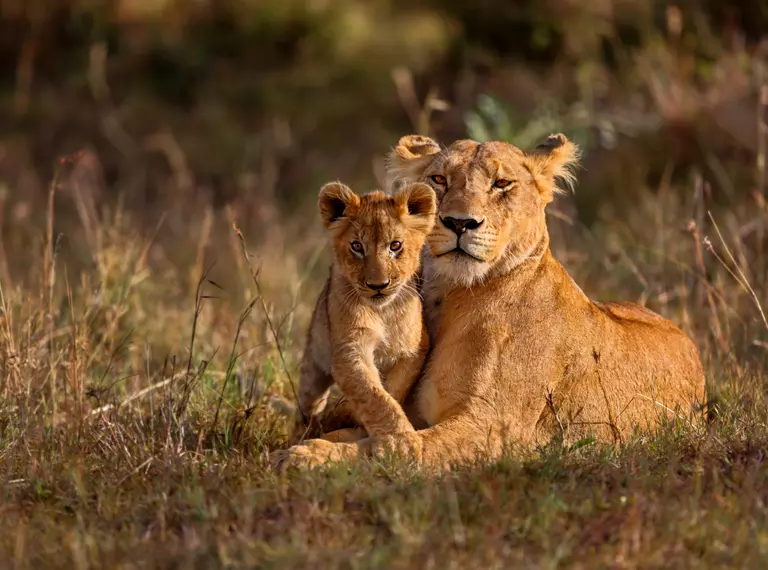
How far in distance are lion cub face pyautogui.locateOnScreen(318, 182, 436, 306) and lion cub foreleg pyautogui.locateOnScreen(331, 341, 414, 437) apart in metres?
0.24

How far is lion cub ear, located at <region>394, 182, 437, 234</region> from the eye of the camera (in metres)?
5.28

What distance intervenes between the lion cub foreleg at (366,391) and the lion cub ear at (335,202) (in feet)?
1.97

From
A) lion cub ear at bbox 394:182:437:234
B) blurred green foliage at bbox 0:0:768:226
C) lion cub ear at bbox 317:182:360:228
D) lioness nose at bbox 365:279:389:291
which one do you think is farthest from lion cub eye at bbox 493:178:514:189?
blurred green foliage at bbox 0:0:768:226

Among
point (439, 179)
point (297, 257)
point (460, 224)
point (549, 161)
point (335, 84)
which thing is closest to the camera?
point (460, 224)

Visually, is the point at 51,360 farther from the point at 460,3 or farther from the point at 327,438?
the point at 460,3

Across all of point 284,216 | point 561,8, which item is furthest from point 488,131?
point 561,8

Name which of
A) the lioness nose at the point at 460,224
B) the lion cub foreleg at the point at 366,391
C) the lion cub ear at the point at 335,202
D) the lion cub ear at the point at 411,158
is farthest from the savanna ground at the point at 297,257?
the lioness nose at the point at 460,224

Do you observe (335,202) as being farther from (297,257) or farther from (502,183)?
(297,257)

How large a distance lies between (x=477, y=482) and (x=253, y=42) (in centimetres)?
1417

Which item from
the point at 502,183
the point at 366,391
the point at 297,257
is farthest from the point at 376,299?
the point at 297,257

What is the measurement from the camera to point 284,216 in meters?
13.2

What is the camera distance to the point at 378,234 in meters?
5.22

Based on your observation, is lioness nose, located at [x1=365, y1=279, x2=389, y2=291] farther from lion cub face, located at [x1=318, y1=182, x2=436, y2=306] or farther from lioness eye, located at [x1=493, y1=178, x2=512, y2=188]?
lioness eye, located at [x1=493, y1=178, x2=512, y2=188]

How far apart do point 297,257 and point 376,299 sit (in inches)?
223
